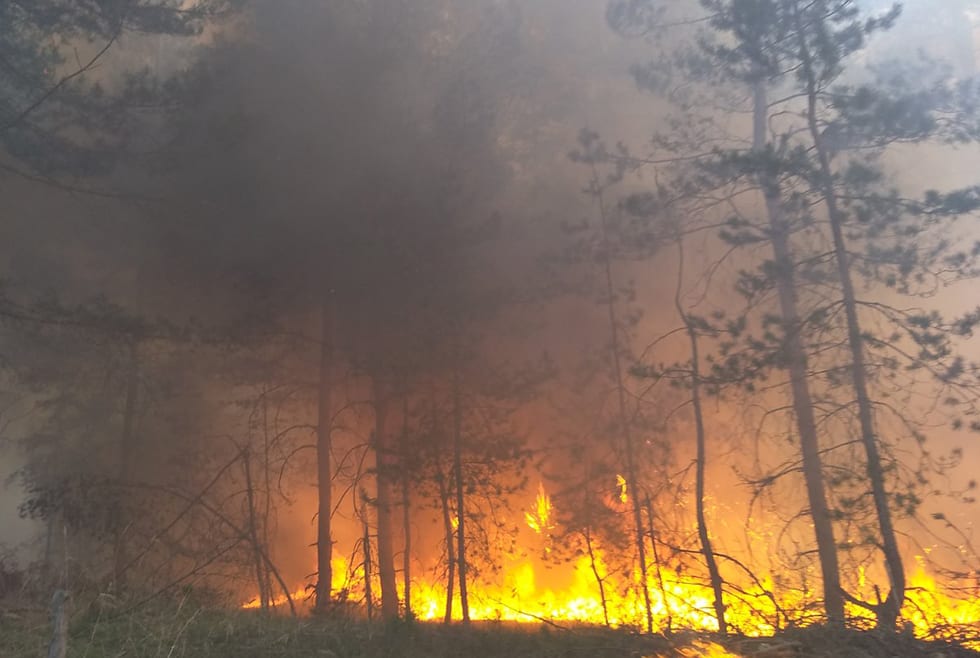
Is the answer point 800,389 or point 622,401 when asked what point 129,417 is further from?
point 800,389

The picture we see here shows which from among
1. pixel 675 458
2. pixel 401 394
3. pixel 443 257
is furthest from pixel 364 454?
pixel 675 458

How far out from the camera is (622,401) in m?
12.9

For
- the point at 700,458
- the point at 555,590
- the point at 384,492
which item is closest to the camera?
the point at 700,458

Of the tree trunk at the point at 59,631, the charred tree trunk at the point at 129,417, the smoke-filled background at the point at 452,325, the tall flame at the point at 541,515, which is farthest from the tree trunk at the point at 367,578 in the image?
the charred tree trunk at the point at 129,417

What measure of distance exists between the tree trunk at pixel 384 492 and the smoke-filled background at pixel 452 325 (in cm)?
8

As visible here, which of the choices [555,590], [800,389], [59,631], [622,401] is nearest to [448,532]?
[555,590]

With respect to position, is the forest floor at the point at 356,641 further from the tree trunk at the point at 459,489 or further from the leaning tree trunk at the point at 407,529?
the leaning tree trunk at the point at 407,529

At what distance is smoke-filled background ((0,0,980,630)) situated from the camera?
8.96m


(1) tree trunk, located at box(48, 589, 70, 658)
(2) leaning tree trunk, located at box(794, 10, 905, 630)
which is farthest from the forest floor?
(2) leaning tree trunk, located at box(794, 10, 905, 630)

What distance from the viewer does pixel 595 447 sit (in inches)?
506

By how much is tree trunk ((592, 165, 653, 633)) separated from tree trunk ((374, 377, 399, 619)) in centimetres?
419

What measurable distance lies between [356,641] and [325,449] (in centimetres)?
723

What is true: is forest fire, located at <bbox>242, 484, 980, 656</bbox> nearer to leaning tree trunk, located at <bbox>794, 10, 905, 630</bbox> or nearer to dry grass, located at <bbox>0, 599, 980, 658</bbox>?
leaning tree trunk, located at <bbox>794, 10, 905, 630</bbox>

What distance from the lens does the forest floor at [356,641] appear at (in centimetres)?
480
